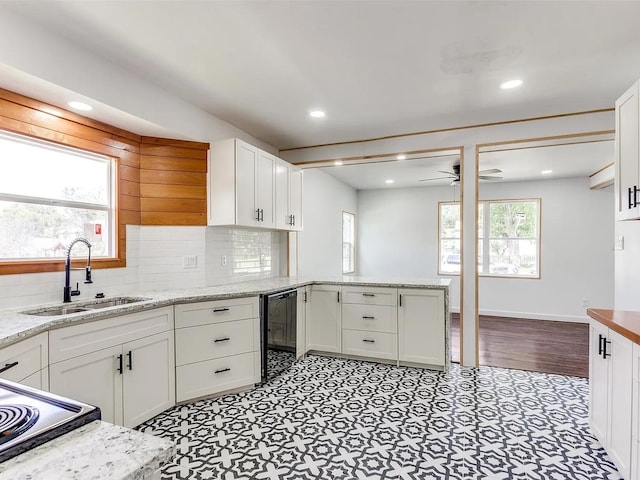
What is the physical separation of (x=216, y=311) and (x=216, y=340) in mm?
237

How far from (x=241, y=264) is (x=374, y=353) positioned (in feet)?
5.71

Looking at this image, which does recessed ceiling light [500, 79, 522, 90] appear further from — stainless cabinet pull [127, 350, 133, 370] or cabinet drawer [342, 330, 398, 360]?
stainless cabinet pull [127, 350, 133, 370]

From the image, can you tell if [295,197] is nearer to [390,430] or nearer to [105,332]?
[105,332]

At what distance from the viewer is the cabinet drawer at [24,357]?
1.57 m

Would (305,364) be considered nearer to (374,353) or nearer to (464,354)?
(374,353)

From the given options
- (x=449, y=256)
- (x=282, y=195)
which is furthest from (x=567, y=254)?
(x=282, y=195)

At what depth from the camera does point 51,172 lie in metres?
2.52

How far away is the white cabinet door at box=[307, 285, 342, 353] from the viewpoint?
3.95 meters

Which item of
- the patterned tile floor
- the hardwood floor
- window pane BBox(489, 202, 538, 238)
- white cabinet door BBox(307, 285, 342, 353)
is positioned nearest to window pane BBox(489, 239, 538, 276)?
window pane BBox(489, 202, 538, 238)

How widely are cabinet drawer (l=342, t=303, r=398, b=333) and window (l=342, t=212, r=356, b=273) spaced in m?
3.04

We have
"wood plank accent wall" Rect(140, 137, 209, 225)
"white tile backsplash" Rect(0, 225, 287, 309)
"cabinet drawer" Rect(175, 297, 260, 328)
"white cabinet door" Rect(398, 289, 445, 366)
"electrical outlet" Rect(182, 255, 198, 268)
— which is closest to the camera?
"white tile backsplash" Rect(0, 225, 287, 309)

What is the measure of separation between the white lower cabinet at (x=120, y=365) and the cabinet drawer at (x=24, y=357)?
2.4 inches

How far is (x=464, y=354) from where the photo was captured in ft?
12.3

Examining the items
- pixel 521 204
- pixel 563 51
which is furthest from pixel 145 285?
pixel 521 204
